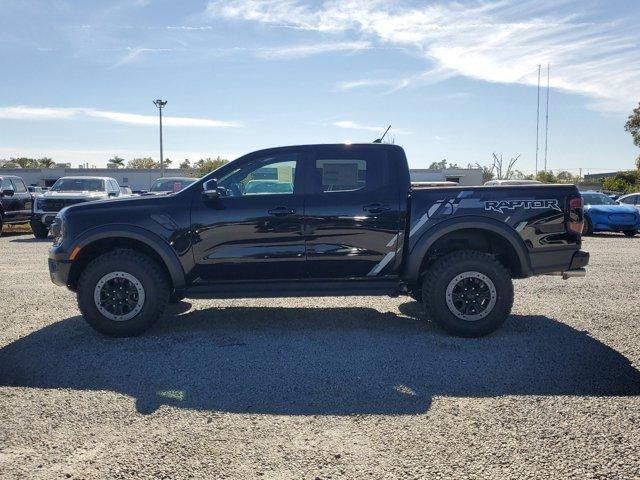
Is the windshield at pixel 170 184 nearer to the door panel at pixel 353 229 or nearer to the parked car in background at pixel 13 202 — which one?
the parked car in background at pixel 13 202

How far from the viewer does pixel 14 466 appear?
9.86 feet

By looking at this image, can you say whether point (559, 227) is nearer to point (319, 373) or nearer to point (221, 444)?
point (319, 373)

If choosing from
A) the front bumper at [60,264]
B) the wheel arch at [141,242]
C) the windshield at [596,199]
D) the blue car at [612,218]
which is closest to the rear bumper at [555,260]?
the wheel arch at [141,242]

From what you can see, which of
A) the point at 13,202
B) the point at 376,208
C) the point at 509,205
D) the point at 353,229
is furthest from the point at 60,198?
the point at 509,205

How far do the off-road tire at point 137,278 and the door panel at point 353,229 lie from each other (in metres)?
1.61

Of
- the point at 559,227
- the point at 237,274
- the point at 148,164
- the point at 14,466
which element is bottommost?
the point at 14,466

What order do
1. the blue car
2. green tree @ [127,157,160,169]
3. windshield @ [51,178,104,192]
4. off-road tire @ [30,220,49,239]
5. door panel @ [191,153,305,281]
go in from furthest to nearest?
green tree @ [127,157,160,169] → the blue car → windshield @ [51,178,104,192] → off-road tire @ [30,220,49,239] → door panel @ [191,153,305,281]

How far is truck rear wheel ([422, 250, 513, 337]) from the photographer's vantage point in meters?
5.48

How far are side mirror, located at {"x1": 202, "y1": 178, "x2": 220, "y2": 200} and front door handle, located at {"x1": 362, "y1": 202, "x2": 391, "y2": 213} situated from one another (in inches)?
60.7

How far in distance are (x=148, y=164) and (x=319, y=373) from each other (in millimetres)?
84165

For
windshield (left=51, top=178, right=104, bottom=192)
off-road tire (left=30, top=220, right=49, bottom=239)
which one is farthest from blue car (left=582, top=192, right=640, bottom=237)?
off-road tire (left=30, top=220, right=49, bottom=239)

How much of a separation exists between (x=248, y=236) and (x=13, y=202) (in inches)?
570

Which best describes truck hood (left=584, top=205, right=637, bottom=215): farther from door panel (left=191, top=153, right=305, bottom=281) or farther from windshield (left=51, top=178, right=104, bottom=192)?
windshield (left=51, top=178, right=104, bottom=192)

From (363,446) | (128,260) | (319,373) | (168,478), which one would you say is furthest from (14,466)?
(128,260)
